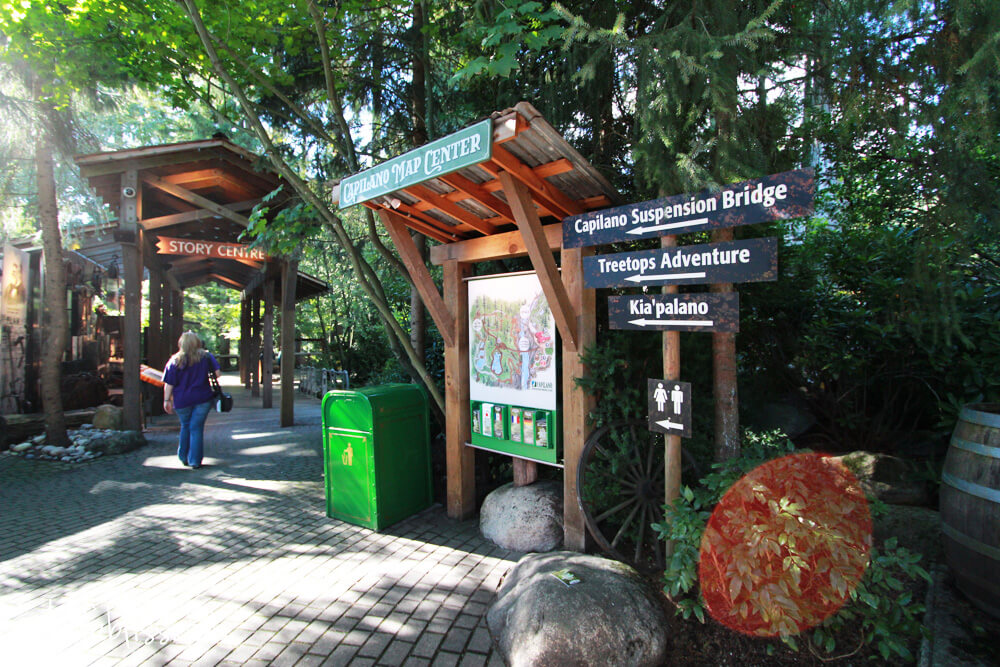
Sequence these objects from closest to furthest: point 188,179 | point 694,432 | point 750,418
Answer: point 694,432 < point 750,418 < point 188,179

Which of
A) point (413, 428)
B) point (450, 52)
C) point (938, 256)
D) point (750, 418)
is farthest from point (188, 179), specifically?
point (938, 256)

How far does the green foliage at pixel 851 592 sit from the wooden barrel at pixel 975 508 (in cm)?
30

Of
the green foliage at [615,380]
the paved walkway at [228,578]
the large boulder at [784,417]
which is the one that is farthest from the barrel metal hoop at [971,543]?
the paved walkway at [228,578]

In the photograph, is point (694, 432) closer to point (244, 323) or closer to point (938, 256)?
point (938, 256)

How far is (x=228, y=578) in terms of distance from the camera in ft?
11.5

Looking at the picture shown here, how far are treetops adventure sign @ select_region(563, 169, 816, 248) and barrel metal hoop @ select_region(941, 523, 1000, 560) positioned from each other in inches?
70.8

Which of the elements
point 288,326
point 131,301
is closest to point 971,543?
point 288,326

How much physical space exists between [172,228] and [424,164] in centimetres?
958

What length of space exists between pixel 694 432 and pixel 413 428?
2.46m

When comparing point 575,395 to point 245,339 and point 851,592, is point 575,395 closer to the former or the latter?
point 851,592

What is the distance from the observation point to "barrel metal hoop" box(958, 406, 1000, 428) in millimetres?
2439

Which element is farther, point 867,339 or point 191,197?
point 191,197

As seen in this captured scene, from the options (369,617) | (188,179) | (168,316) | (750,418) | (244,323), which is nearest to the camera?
(369,617)

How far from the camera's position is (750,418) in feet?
14.6
